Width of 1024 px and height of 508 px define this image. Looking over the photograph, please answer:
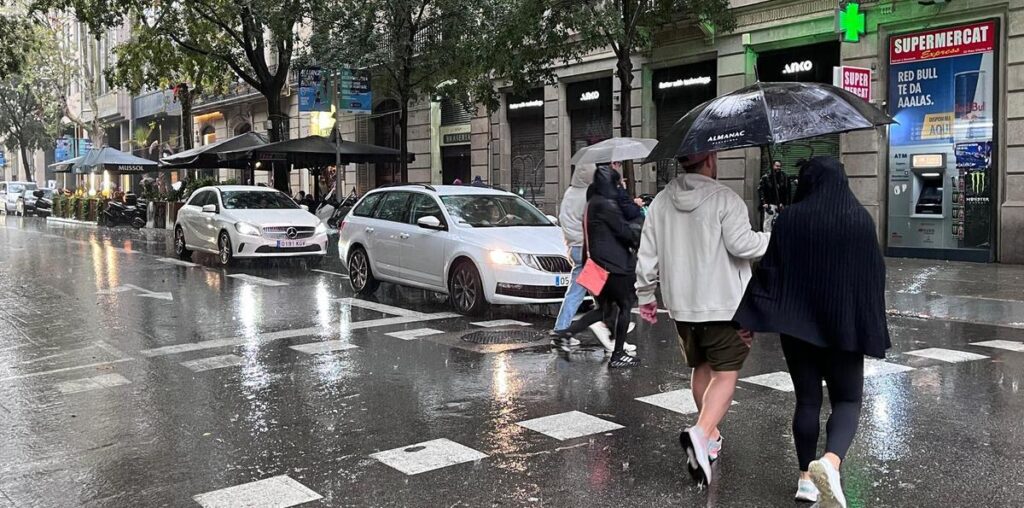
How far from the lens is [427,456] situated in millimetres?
5121

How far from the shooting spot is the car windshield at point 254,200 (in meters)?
17.3

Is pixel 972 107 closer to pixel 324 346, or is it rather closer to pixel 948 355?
pixel 948 355

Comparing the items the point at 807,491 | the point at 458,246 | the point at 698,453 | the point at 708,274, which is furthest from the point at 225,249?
the point at 807,491

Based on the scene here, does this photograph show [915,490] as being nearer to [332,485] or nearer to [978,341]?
[332,485]

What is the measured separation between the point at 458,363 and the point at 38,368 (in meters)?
3.56

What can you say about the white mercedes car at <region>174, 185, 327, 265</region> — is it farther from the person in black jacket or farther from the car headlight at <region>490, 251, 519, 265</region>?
the person in black jacket

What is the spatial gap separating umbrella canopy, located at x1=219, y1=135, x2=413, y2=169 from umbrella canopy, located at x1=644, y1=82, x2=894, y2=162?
17.9m

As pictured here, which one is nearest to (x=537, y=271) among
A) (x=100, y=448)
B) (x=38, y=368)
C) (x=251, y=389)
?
(x=251, y=389)

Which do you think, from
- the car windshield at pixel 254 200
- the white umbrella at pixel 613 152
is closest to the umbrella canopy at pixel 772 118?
the white umbrella at pixel 613 152

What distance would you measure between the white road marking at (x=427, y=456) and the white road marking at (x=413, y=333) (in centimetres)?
385

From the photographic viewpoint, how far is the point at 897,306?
37.3 ft

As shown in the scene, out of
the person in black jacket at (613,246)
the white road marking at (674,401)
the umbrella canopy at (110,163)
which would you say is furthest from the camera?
the umbrella canopy at (110,163)

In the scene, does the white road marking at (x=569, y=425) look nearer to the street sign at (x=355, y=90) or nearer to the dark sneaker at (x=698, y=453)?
the dark sneaker at (x=698, y=453)

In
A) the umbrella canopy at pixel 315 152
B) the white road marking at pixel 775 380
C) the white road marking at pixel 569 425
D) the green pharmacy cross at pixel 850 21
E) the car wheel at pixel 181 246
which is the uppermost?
the green pharmacy cross at pixel 850 21
